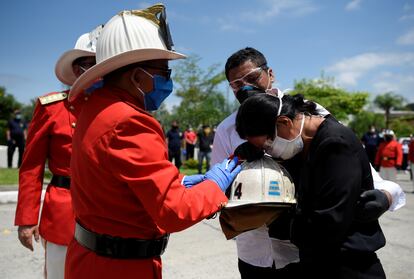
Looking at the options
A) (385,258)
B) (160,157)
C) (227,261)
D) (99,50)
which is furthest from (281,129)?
(385,258)

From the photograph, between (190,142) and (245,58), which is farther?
(190,142)

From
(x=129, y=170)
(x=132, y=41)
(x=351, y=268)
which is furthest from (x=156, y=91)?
(x=351, y=268)

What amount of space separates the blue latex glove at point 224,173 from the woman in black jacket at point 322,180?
0.56 feet

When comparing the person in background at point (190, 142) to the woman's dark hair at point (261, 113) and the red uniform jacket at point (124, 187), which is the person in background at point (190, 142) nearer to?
the woman's dark hair at point (261, 113)

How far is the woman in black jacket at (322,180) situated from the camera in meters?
1.74

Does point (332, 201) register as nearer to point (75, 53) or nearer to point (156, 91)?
point (156, 91)

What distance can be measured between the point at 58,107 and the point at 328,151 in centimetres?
195

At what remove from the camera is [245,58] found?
9.40 feet

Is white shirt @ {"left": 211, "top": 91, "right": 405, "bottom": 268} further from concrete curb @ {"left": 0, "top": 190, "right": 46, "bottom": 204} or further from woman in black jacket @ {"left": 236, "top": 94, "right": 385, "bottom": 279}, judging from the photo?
concrete curb @ {"left": 0, "top": 190, "right": 46, "bottom": 204}

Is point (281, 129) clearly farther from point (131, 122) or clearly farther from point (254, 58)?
point (254, 58)

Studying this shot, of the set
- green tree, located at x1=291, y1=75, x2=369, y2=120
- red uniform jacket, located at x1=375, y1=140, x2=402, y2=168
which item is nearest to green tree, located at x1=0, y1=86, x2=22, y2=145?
green tree, located at x1=291, y1=75, x2=369, y2=120

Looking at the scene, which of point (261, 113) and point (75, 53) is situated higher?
point (75, 53)

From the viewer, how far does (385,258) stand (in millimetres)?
5168

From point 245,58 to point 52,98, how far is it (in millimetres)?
1432
